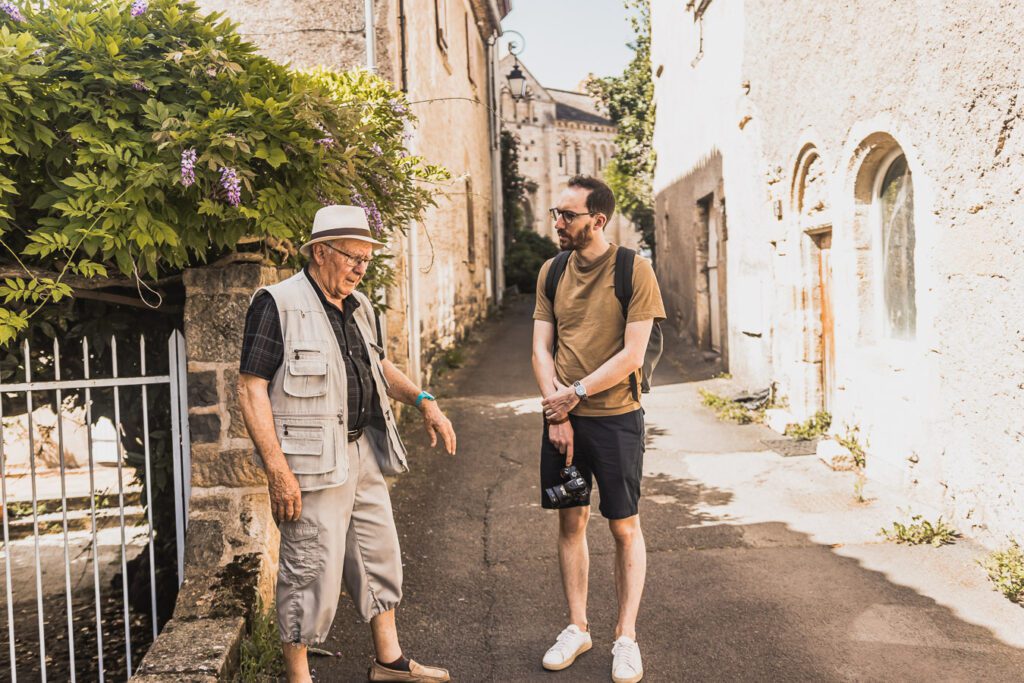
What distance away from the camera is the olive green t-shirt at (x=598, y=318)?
11.0ft

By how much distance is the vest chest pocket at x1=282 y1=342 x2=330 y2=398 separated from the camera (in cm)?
295

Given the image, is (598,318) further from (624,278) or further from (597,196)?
(597,196)

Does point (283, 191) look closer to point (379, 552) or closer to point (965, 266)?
point (379, 552)

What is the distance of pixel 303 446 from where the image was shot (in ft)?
9.66

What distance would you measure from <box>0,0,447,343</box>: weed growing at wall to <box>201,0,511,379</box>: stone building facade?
1.69 m

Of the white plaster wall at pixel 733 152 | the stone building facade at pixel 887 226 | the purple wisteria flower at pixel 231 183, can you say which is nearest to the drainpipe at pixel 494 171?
the white plaster wall at pixel 733 152

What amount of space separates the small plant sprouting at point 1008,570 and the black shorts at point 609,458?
2.10 metres

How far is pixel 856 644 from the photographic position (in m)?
3.70

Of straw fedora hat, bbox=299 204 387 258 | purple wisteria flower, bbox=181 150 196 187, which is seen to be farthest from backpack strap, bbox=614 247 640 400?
purple wisteria flower, bbox=181 150 196 187

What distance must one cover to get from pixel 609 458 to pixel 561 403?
294mm

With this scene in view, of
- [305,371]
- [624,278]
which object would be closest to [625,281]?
[624,278]

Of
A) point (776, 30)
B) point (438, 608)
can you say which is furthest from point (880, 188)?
point (438, 608)

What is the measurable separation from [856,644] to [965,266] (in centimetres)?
240

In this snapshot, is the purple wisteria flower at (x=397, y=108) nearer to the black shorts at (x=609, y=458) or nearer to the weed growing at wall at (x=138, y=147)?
the weed growing at wall at (x=138, y=147)
